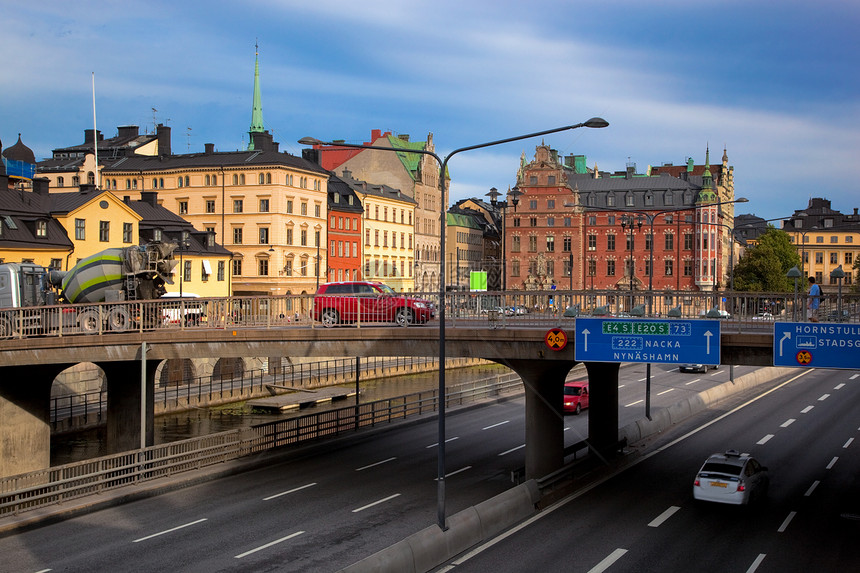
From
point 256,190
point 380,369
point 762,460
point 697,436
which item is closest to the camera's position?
point 762,460

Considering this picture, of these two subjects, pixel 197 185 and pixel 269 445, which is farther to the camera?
pixel 197 185

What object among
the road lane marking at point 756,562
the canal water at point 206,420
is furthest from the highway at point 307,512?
the canal water at point 206,420

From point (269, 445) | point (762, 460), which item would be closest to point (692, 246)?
point (762, 460)

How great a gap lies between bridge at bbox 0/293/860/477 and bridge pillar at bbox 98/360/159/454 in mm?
40

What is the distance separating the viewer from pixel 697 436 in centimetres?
4131

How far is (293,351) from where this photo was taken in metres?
30.6

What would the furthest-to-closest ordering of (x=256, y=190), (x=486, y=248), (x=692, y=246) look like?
(x=486, y=248), (x=692, y=246), (x=256, y=190)

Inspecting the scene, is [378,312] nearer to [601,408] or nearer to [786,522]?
[601,408]

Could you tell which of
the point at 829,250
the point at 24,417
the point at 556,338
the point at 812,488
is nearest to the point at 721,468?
the point at 812,488

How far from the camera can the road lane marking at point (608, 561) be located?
21339 millimetres

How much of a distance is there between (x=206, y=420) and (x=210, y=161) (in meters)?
40.6

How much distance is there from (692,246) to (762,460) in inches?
3065

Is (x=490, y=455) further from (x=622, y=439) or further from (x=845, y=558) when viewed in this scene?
(x=845, y=558)

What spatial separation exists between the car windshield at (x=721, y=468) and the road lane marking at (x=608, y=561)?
604 centimetres
